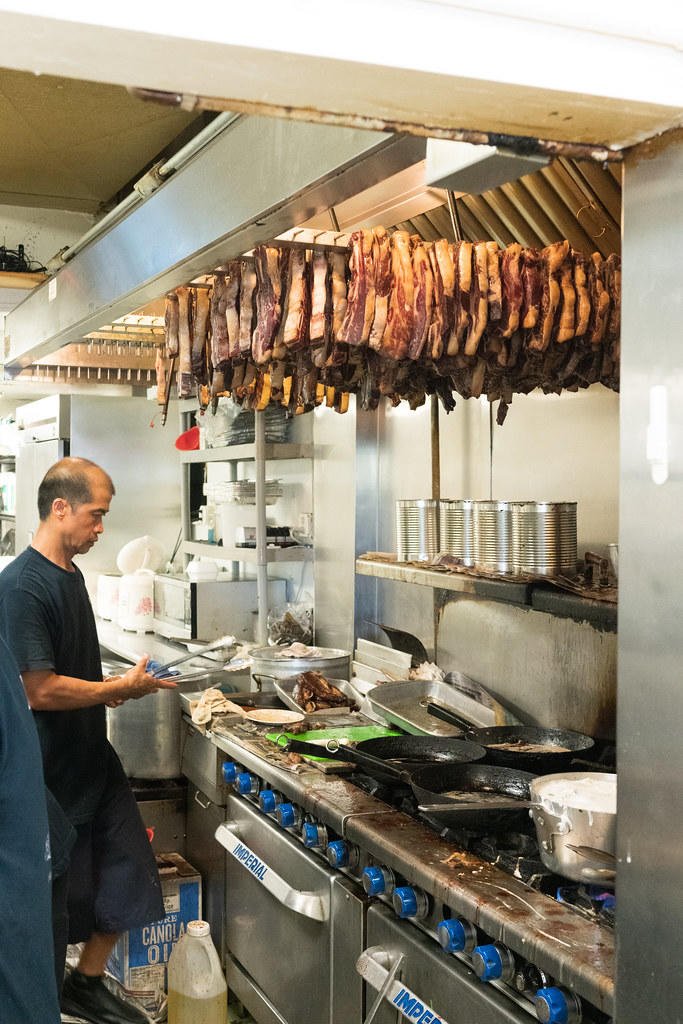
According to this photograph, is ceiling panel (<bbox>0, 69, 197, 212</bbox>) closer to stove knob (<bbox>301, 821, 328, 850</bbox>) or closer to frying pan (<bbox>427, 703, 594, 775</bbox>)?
frying pan (<bbox>427, 703, 594, 775</bbox>)

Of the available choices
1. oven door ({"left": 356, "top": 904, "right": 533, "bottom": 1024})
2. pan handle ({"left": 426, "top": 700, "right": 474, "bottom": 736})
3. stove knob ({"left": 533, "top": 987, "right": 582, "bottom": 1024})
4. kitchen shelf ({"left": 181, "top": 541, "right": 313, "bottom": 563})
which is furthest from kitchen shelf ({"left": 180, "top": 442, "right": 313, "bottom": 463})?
stove knob ({"left": 533, "top": 987, "right": 582, "bottom": 1024})

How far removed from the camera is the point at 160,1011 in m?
4.18

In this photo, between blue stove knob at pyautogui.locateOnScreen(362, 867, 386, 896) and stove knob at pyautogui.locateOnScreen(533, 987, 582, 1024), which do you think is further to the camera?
blue stove knob at pyautogui.locateOnScreen(362, 867, 386, 896)

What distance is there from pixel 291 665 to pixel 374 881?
1.93 m

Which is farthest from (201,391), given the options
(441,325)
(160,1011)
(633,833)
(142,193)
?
(633,833)

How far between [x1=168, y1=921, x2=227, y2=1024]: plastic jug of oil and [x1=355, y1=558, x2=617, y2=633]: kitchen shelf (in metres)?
1.41

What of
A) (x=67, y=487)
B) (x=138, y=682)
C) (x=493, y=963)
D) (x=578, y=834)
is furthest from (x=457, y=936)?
(x=67, y=487)

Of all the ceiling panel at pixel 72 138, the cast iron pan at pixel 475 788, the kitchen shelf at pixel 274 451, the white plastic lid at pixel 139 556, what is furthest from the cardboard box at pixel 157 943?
the ceiling panel at pixel 72 138

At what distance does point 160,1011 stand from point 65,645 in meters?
1.58

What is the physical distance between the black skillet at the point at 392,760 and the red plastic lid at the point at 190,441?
3.05m

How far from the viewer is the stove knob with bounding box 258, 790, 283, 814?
11.9ft

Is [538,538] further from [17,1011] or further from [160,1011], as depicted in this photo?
[160,1011]

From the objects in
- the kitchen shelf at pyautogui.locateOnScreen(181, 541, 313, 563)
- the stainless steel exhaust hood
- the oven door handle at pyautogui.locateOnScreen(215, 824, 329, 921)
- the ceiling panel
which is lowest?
the oven door handle at pyautogui.locateOnScreen(215, 824, 329, 921)

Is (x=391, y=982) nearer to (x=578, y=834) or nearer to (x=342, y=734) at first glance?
(x=578, y=834)
